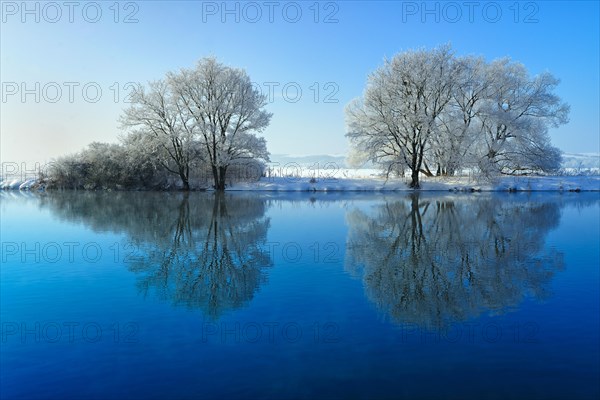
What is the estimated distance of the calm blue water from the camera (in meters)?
5.19

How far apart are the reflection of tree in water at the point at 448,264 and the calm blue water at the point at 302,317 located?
0.06m

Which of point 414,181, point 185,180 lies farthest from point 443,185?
point 185,180

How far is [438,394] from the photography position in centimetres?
486

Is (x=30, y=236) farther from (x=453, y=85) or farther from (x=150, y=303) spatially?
(x=453, y=85)

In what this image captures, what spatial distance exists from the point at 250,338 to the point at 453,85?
42050mm

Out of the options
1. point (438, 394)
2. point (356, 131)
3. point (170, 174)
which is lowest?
point (438, 394)

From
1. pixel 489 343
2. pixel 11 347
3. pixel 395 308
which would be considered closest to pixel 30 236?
pixel 11 347

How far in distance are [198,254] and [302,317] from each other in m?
5.83

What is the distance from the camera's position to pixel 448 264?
10.8m

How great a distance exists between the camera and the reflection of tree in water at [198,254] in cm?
884
